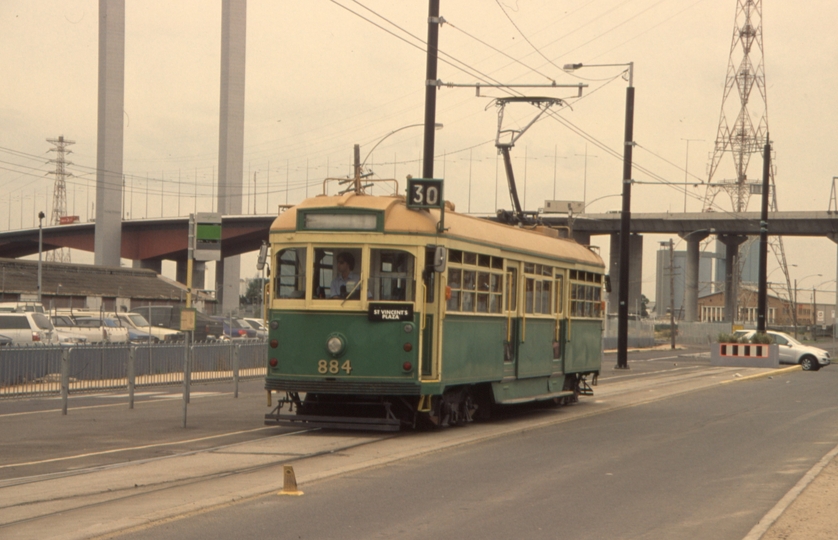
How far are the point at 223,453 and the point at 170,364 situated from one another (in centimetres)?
1318

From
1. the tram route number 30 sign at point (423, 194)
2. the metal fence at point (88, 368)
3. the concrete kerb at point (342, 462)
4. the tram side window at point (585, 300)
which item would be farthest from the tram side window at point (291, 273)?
the tram side window at point (585, 300)

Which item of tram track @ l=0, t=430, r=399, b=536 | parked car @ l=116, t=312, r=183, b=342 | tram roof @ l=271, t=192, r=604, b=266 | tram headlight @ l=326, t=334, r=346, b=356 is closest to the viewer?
tram track @ l=0, t=430, r=399, b=536

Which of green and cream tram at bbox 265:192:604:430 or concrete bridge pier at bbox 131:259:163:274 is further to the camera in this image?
concrete bridge pier at bbox 131:259:163:274

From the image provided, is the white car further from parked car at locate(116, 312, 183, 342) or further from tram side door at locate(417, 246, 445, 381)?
tram side door at locate(417, 246, 445, 381)

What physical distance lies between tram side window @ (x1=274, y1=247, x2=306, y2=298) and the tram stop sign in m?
1.18

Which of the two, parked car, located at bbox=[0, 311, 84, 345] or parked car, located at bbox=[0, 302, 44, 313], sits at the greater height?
parked car, located at bbox=[0, 302, 44, 313]

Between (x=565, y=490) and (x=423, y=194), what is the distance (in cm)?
555

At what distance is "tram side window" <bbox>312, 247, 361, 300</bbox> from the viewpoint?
47.0 ft

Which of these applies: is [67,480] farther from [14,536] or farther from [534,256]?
[534,256]

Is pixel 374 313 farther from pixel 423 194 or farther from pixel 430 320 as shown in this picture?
pixel 423 194

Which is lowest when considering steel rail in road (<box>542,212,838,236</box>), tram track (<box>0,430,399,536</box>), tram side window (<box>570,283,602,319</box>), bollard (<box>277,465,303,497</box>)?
tram track (<box>0,430,399,536</box>)

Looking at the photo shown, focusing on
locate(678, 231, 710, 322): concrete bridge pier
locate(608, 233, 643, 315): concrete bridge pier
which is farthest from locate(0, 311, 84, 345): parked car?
locate(678, 231, 710, 322): concrete bridge pier

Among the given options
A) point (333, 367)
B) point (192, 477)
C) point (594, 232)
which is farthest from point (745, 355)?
point (594, 232)

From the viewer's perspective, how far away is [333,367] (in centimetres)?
1415
